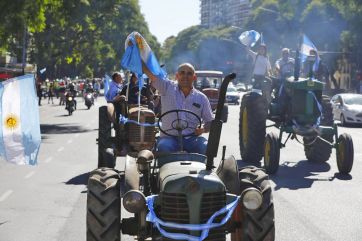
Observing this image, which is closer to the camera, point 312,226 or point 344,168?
point 312,226

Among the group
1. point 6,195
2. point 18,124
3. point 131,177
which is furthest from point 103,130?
point 131,177

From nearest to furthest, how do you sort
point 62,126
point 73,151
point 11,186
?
1. point 11,186
2. point 73,151
3. point 62,126

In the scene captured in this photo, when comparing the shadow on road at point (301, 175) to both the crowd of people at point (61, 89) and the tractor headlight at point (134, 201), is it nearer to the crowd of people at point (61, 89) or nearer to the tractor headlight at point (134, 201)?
the tractor headlight at point (134, 201)

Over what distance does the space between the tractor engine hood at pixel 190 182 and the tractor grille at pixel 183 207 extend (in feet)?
0.15

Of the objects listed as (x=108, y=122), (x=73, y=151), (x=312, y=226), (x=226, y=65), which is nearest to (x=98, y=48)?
(x=73, y=151)

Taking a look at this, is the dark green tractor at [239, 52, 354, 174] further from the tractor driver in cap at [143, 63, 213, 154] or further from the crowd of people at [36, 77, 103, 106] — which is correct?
the crowd of people at [36, 77, 103, 106]

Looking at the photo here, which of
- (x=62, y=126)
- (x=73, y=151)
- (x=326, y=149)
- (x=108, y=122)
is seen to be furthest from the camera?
(x=62, y=126)

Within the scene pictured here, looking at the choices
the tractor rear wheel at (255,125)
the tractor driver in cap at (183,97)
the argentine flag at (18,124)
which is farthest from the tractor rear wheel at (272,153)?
the argentine flag at (18,124)

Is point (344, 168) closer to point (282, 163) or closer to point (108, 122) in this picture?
point (282, 163)

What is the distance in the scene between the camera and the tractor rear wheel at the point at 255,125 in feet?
49.0

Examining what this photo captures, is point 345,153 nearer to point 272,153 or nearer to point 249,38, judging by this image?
point 272,153

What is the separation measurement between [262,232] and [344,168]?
8264 mm

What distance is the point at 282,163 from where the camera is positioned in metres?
16.0

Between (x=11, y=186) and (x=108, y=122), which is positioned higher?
(x=108, y=122)
